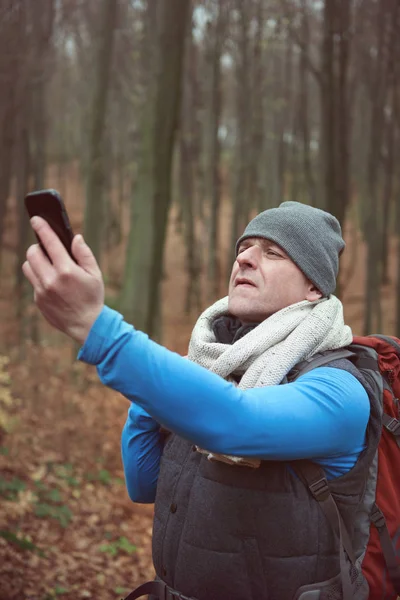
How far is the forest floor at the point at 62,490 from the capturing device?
639 centimetres

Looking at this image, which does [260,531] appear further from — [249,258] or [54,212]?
[54,212]

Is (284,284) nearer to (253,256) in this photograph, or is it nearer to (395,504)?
(253,256)

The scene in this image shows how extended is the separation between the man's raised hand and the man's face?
0.74 meters

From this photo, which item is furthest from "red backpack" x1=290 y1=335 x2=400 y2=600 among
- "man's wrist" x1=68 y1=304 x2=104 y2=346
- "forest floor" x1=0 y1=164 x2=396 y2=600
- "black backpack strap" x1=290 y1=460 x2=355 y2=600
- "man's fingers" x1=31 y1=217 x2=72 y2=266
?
"forest floor" x1=0 y1=164 x2=396 y2=600

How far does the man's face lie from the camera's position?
7.65ft

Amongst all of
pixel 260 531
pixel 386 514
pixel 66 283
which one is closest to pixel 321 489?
pixel 260 531

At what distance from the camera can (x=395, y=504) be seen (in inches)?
91.0

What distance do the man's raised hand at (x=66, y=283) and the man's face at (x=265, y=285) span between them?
0.74 meters

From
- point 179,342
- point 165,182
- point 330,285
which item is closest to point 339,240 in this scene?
point 330,285

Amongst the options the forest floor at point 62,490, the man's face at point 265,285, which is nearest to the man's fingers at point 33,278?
the man's face at point 265,285

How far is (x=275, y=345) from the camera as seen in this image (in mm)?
2178

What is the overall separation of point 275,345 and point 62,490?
6.75m

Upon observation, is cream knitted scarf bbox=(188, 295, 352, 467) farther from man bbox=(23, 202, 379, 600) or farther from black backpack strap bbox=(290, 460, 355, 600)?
black backpack strap bbox=(290, 460, 355, 600)

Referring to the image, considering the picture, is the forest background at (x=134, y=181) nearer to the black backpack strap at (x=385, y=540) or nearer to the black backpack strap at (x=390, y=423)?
the black backpack strap at (x=385, y=540)
